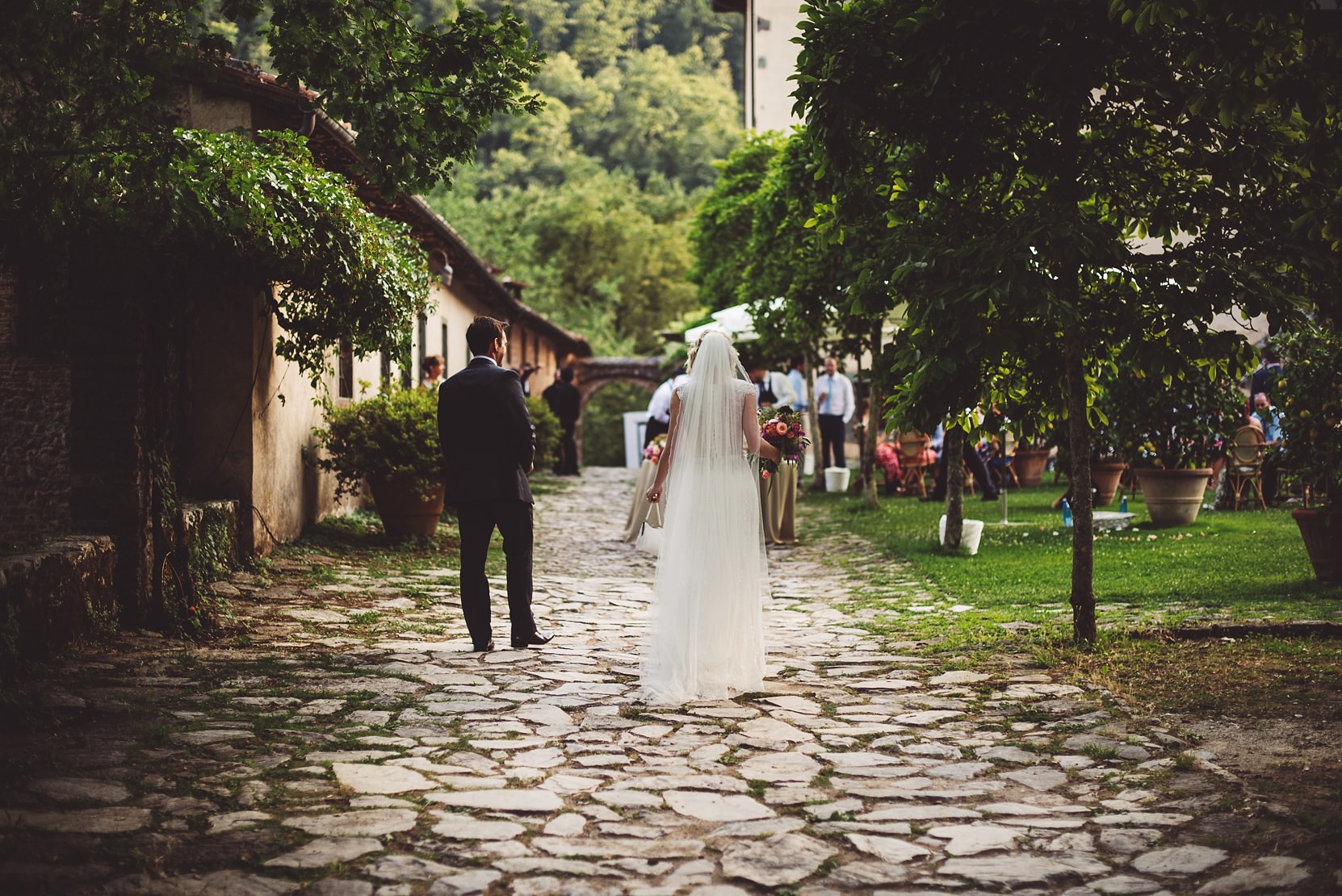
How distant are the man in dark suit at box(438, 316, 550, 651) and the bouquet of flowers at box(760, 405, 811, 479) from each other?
9.06ft

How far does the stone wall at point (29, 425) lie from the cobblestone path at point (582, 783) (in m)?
4.03

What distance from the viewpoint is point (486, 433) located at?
314 inches

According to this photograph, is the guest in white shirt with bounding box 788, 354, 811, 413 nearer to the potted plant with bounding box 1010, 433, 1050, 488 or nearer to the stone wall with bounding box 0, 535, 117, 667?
the potted plant with bounding box 1010, 433, 1050, 488

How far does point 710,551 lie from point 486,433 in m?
1.88

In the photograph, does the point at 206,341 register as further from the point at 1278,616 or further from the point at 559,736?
the point at 1278,616

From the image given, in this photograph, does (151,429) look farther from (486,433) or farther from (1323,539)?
(1323,539)

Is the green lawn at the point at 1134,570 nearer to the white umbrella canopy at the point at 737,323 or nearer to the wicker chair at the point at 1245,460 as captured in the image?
the wicker chair at the point at 1245,460

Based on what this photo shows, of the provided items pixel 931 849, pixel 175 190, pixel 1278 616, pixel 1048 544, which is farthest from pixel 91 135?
pixel 1048 544

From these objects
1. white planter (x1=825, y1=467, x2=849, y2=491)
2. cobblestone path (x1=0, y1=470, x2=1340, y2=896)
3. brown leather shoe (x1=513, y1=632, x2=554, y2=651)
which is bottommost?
cobblestone path (x1=0, y1=470, x2=1340, y2=896)

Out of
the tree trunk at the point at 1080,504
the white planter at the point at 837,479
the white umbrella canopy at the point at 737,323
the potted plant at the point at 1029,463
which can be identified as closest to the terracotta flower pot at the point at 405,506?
the white umbrella canopy at the point at 737,323

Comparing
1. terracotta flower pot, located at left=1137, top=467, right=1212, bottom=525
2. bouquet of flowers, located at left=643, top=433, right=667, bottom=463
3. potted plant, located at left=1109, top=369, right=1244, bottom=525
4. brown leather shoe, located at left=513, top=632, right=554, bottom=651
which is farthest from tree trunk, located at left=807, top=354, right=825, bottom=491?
brown leather shoe, located at left=513, top=632, right=554, bottom=651

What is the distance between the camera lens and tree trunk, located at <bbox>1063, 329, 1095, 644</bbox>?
7.56 meters

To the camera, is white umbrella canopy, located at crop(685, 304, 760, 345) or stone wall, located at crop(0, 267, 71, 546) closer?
stone wall, located at crop(0, 267, 71, 546)

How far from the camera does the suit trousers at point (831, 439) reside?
2145 cm
